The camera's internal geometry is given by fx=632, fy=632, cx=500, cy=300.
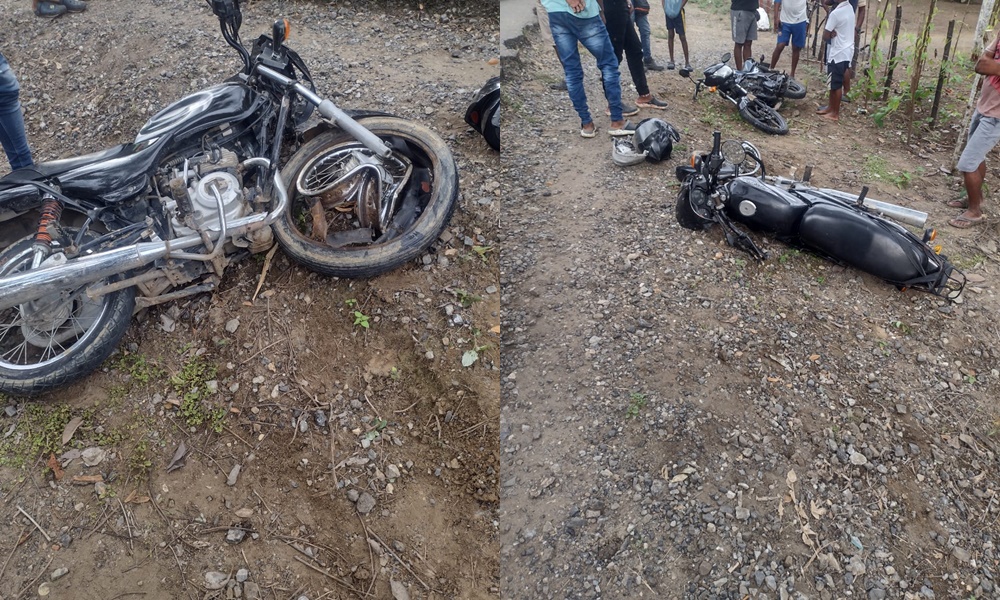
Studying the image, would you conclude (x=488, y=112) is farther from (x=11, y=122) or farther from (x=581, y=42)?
(x=11, y=122)

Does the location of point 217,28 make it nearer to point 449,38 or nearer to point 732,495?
point 449,38

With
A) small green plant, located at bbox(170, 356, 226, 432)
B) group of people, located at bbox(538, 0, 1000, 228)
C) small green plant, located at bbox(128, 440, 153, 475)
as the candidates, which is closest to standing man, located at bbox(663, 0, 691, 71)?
group of people, located at bbox(538, 0, 1000, 228)

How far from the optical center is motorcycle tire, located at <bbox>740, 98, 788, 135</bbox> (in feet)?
18.6

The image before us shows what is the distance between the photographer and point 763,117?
581 centimetres

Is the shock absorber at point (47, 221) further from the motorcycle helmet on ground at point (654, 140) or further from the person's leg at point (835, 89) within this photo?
the person's leg at point (835, 89)

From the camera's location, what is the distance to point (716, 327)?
11.0 ft

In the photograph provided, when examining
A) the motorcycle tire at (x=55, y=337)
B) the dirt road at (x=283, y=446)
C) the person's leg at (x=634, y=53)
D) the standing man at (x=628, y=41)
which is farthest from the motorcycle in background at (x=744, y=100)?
the motorcycle tire at (x=55, y=337)

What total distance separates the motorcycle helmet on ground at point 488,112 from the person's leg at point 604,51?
1099 mm

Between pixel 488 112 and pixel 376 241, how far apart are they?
1274 millimetres

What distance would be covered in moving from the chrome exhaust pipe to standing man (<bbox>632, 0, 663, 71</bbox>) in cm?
527

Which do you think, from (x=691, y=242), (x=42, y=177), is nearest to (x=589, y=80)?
(x=691, y=242)

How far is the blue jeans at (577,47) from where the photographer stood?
16.2 feet

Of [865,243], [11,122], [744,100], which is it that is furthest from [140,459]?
[744,100]

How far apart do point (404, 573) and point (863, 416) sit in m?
2.17
